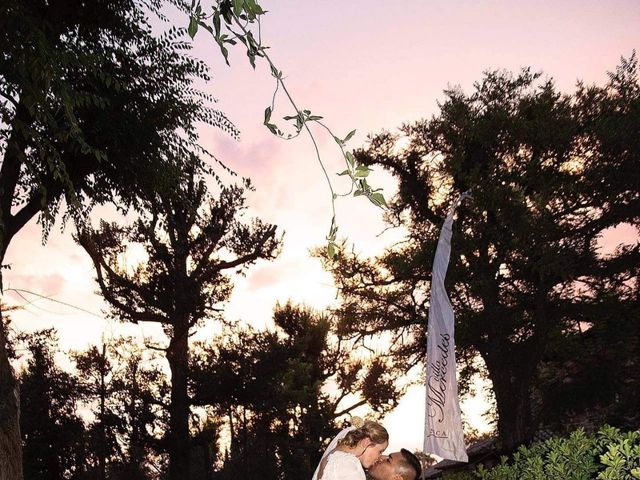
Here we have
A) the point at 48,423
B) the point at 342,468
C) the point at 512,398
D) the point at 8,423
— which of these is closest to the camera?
the point at 342,468

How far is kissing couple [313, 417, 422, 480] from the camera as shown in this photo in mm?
5469

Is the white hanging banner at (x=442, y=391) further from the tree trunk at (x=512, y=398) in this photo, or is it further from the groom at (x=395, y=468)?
the tree trunk at (x=512, y=398)

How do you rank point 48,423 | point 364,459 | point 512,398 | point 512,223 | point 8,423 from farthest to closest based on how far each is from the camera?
point 48,423 < point 512,398 < point 512,223 < point 8,423 < point 364,459

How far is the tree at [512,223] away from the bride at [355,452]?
421 inches

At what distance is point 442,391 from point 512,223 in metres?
7.96

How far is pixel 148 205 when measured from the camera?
1122 cm

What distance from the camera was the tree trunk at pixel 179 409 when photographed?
24.2 metres

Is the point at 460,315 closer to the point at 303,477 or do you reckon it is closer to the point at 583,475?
the point at 583,475

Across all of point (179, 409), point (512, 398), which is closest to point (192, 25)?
point (512, 398)

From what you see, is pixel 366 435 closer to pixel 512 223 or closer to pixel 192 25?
pixel 192 25

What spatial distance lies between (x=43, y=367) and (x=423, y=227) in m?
19.8

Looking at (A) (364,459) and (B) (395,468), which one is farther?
(B) (395,468)

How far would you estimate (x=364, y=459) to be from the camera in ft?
18.7

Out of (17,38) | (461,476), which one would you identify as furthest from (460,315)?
(17,38)
